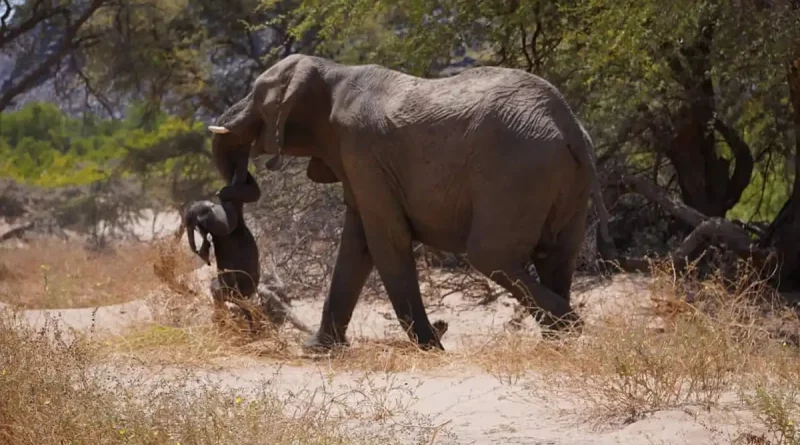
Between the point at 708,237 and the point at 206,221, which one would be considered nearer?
the point at 206,221

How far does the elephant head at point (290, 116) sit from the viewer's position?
9.47 metres

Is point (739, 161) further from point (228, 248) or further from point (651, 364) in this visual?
point (651, 364)

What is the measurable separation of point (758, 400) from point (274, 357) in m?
3.91

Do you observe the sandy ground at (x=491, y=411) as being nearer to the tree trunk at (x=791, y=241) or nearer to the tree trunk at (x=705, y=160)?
the tree trunk at (x=791, y=241)

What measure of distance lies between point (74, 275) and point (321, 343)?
8.33 meters

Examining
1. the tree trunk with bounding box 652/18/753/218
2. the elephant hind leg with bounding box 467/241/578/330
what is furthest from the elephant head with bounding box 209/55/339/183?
the tree trunk with bounding box 652/18/753/218

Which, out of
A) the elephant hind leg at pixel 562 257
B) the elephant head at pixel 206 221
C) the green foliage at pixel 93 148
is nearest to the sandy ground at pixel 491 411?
the elephant hind leg at pixel 562 257

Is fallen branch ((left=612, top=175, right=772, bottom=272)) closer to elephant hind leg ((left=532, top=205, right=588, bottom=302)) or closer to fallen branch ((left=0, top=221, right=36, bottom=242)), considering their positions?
elephant hind leg ((left=532, top=205, right=588, bottom=302))

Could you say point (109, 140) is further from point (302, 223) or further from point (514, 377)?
point (514, 377)

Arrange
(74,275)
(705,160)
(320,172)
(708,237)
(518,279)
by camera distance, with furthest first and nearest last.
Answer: (74,275) → (705,160) → (708,237) → (320,172) → (518,279)

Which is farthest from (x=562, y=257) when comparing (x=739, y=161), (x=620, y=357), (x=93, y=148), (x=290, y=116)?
(x=93, y=148)

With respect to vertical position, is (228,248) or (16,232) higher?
(228,248)

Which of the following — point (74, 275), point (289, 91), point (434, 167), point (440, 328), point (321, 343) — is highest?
point (289, 91)

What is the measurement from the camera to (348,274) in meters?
9.73
